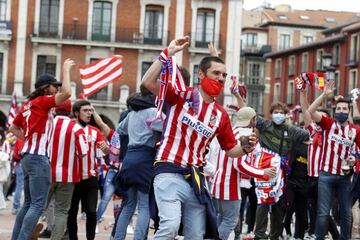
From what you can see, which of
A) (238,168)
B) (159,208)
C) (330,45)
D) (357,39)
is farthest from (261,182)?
(330,45)

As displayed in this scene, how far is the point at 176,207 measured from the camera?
7.63 metres

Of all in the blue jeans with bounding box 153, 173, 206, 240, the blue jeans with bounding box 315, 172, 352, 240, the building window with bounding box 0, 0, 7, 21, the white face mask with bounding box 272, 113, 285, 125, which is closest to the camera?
the blue jeans with bounding box 153, 173, 206, 240

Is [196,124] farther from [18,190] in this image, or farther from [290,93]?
[290,93]

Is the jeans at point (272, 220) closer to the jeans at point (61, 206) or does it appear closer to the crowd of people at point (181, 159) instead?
the crowd of people at point (181, 159)

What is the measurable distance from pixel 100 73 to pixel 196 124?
384 inches

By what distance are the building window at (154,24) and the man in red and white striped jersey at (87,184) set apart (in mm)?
36141

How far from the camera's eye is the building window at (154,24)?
156ft

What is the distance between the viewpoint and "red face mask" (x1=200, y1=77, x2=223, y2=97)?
7.86 m

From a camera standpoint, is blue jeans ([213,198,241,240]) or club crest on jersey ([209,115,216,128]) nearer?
club crest on jersey ([209,115,216,128])

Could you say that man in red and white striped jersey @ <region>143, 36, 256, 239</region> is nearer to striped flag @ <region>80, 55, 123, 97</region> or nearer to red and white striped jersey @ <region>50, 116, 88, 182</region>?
red and white striped jersey @ <region>50, 116, 88, 182</region>

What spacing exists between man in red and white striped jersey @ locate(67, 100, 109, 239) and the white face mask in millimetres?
2370

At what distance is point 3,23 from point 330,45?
2888 centimetres

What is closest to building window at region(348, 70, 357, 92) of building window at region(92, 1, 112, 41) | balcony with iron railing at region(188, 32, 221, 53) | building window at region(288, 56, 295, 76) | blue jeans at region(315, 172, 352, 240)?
building window at region(288, 56, 295, 76)

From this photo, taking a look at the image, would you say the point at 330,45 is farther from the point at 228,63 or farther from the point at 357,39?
the point at 228,63
